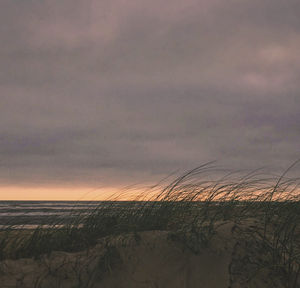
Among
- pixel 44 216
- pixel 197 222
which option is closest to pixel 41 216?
pixel 44 216

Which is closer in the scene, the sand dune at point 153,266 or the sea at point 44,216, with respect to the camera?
the sand dune at point 153,266

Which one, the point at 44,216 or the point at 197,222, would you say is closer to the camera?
the point at 197,222

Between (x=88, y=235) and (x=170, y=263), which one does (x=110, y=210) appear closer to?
(x=88, y=235)

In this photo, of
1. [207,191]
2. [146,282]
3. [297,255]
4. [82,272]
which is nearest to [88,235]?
[82,272]

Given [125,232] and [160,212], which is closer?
[125,232]

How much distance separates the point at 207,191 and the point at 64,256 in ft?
6.98

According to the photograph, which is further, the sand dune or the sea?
the sea

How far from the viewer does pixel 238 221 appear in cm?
354

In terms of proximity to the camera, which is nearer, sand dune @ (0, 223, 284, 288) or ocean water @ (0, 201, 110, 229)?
sand dune @ (0, 223, 284, 288)

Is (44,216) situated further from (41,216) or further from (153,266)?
(153,266)

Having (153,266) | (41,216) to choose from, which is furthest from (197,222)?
(41,216)

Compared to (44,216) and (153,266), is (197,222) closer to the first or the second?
(153,266)

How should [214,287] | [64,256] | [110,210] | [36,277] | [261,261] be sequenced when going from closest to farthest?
[214,287], [261,261], [36,277], [64,256], [110,210]

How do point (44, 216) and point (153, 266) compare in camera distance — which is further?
point (44, 216)
